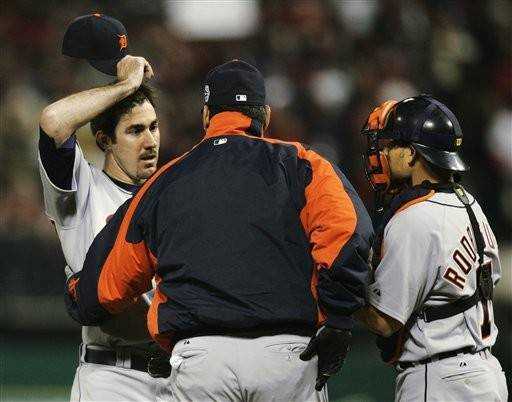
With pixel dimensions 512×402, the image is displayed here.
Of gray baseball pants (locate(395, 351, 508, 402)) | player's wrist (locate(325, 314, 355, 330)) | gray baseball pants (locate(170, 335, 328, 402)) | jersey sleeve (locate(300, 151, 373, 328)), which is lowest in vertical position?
gray baseball pants (locate(395, 351, 508, 402))

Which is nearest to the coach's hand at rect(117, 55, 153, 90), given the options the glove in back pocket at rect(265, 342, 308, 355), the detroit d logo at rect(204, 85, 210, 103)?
the detroit d logo at rect(204, 85, 210, 103)

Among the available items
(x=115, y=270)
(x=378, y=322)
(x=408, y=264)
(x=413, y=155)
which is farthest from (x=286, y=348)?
(x=413, y=155)

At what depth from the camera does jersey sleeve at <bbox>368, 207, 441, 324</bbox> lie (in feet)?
12.4

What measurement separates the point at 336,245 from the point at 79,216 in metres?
1.36

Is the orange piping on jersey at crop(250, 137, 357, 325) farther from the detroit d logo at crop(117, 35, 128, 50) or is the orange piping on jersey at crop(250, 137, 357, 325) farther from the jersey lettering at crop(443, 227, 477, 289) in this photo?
the detroit d logo at crop(117, 35, 128, 50)

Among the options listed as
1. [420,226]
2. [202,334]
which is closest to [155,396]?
[202,334]

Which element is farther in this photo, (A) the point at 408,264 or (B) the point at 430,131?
(B) the point at 430,131

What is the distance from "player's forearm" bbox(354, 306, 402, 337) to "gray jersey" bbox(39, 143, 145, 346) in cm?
110

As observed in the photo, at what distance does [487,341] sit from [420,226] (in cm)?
57

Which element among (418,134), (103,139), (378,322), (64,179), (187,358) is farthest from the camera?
(103,139)

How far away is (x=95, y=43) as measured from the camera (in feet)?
15.0

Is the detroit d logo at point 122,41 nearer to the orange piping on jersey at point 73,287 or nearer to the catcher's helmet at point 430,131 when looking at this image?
the orange piping on jersey at point 73,287

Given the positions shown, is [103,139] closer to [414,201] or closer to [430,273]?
[414,201]

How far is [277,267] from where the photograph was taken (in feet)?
11.7
